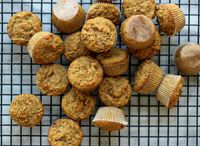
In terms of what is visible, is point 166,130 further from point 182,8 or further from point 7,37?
point 7,37


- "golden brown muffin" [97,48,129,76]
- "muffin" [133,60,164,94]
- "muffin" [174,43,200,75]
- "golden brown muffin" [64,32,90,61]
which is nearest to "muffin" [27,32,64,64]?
"golden brown muffin" [64,32,90,61]

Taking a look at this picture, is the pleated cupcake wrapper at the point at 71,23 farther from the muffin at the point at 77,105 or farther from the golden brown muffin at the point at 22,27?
the muffin at the point at 77,105

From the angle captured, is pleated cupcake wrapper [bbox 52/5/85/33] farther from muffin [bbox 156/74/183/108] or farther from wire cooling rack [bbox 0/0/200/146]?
muffin [bbox 156/74/183/108]

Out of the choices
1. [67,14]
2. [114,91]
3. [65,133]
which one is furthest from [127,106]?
[67,14]

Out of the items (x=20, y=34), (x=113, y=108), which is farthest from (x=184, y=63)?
(x=20, y=34)

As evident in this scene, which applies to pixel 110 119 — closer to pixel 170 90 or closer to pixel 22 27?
pixel 170 90
